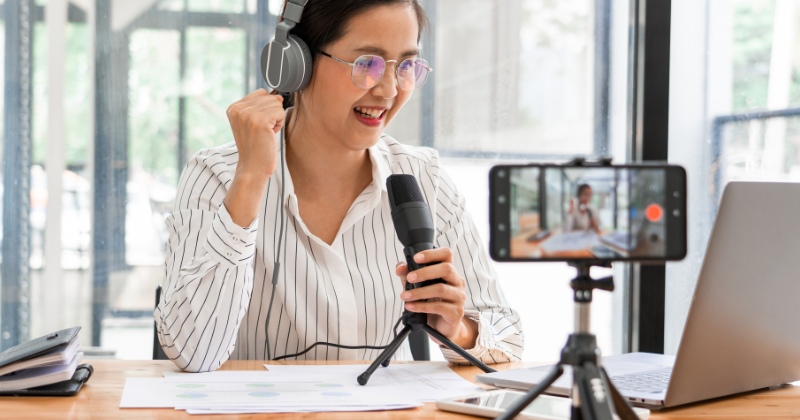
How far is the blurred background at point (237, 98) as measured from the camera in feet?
7.36

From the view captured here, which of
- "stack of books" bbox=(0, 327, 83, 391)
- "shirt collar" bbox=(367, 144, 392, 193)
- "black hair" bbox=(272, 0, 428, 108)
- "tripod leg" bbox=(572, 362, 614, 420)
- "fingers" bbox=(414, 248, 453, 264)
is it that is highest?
"black hair" bbox=(272, 0, 428, 108)

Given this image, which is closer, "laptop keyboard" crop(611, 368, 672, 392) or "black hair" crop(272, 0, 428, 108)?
"laptop keyboard" crop(611, 368, 672, 392)

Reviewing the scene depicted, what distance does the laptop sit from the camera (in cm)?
70

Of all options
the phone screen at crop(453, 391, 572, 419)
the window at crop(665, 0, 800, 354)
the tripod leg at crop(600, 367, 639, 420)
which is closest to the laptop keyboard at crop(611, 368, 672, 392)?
the phone screen at crop(453, 391, 572, 419)

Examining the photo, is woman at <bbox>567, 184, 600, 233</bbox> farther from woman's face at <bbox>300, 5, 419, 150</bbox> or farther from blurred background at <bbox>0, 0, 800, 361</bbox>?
blurred background at <bbox>0, 0, 800, 361</bbox>

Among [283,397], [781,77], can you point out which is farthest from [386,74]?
[781,77]

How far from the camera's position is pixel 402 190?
1.01m

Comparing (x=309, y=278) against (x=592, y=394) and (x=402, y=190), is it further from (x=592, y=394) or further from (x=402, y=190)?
(x=592, y=394)

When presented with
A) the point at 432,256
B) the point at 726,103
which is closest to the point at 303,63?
the point at 432,256

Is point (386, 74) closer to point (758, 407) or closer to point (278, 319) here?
point (278, 319)

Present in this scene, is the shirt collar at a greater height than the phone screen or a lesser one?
greater

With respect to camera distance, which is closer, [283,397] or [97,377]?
[283,397]

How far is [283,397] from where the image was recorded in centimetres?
84

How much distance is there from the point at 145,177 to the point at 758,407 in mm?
2051
